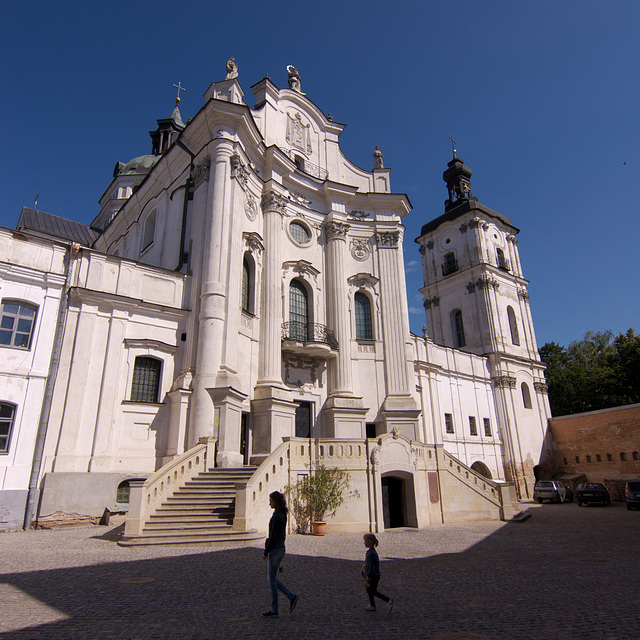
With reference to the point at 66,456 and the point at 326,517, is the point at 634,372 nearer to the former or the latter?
the point at 326,517

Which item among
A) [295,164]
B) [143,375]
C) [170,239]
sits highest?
[295,164]

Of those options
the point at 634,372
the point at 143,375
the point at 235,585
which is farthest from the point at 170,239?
the point at 634,372

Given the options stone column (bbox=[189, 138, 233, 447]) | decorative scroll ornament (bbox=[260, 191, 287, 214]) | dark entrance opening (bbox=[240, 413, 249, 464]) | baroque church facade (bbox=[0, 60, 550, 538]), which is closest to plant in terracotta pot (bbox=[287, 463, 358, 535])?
baroque church facade (bbox=[0, 60, 550, 538])

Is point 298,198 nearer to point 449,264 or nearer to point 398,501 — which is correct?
point 398,501

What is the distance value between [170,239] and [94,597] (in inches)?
743

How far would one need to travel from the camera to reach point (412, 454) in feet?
58.9

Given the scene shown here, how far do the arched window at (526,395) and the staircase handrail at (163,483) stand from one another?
31.6m

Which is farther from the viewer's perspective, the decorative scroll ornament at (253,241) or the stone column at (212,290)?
the decorative scroll ornament at (253,241)

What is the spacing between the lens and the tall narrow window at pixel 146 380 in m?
18.6

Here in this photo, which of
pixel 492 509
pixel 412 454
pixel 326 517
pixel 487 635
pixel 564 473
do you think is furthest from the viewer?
pixel 564 473

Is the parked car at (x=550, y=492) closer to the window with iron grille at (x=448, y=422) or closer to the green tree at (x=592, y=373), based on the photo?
the window with iron grille at (x=448, y=422)

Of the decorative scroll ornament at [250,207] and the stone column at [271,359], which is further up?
the decorative scroll ornament at [250,207]

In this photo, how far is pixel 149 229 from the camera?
27.4 meters

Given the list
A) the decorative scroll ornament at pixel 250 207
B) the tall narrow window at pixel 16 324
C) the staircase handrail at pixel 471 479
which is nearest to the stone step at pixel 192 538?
the tall narrow window at pixel 16 324
